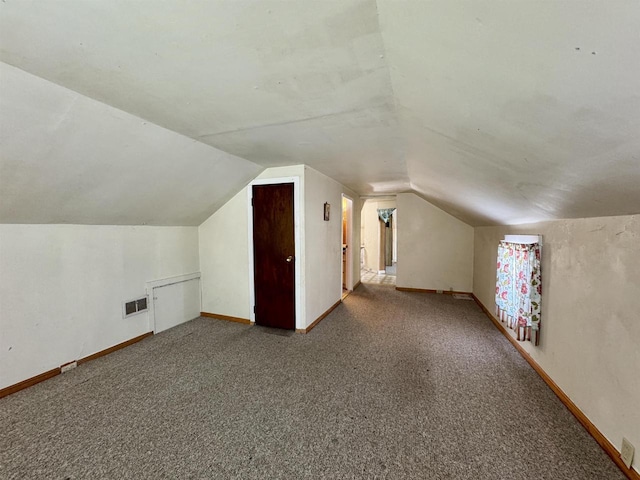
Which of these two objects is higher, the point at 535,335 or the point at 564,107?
the point at 564,107

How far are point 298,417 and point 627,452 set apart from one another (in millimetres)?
1854

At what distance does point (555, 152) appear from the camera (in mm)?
1156

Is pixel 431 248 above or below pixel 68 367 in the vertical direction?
above

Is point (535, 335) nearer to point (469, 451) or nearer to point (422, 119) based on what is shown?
point (469, 451)

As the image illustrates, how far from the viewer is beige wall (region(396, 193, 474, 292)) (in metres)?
5.25

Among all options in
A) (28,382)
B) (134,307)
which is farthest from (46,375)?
(134,307)

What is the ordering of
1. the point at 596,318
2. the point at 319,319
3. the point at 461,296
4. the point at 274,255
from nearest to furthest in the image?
the point at 596,318 → the point at 274,255 → the point at 319,319 → the point at 461,296

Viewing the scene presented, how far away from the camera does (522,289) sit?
8.28 ft

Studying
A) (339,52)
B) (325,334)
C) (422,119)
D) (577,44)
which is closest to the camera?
(577,44)

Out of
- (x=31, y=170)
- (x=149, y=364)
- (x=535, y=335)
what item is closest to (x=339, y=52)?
(x=31, y=170)

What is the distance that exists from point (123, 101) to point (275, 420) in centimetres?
230

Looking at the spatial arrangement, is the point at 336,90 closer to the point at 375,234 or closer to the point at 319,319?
the point at 319,319

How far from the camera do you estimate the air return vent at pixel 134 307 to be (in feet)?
9.75

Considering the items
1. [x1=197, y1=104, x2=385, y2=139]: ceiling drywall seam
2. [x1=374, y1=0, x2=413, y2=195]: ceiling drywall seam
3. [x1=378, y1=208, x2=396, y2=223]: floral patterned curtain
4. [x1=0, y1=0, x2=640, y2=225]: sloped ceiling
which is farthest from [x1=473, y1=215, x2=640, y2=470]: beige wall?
[x1=378, y1=208, x2=396, y2=223]: floral patterned curtain
